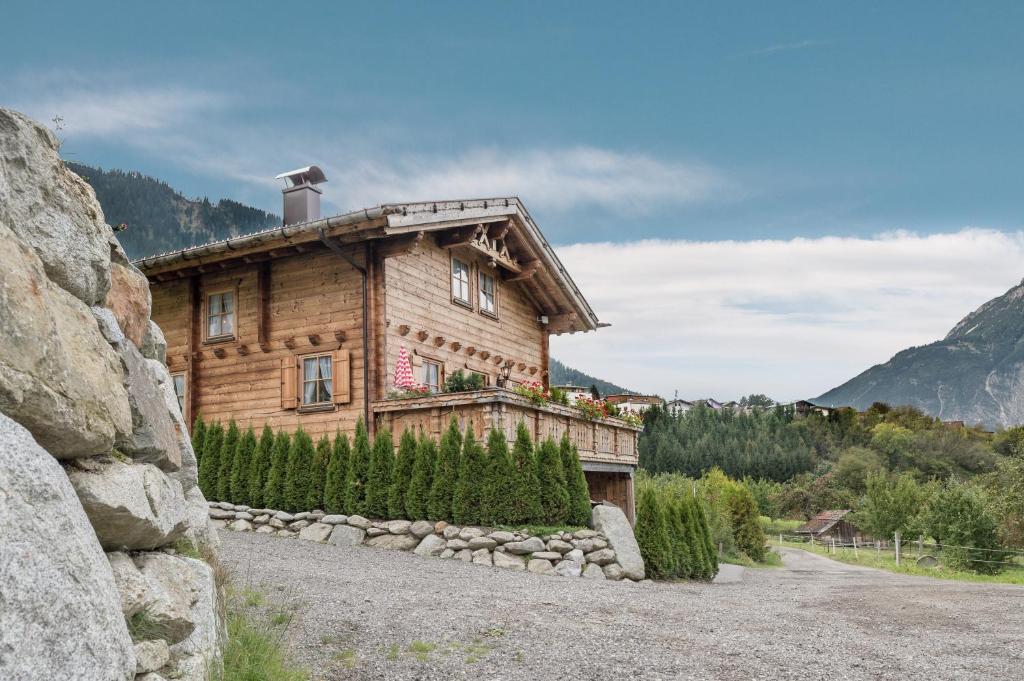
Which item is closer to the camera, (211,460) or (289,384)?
(211,460)

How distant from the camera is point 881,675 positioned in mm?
7234

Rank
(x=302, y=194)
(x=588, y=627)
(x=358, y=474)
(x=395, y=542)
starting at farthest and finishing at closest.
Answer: (x=302, y=194), (x=358, y=474), (x=395, y=542), (x=588, y=627)

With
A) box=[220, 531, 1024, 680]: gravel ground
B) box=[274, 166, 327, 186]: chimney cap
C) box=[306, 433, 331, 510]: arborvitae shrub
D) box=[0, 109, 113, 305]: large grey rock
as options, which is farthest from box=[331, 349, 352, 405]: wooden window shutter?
box=[0, 109, 113, 305]: large grey rock

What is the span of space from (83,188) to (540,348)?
1922cm

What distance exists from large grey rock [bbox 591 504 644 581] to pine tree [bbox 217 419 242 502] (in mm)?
6869

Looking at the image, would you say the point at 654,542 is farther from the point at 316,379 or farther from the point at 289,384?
the point at 289,384

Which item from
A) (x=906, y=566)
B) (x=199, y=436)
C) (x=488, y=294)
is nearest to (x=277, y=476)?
(x=199, y=436)

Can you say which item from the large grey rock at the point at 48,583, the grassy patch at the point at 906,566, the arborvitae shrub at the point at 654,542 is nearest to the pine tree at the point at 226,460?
the arborvitae shrub at the point at 654,542

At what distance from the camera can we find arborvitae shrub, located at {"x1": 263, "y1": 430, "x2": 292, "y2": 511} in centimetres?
1627

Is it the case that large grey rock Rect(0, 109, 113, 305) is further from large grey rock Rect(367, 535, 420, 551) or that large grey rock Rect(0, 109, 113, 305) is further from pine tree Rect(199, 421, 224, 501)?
pine tree Rect(199, 421, 224, 501)

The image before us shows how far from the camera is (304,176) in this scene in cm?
2086

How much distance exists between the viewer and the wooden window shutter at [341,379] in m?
17.1

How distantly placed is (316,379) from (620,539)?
679cm

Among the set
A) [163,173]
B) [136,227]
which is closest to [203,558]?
[136,227]
